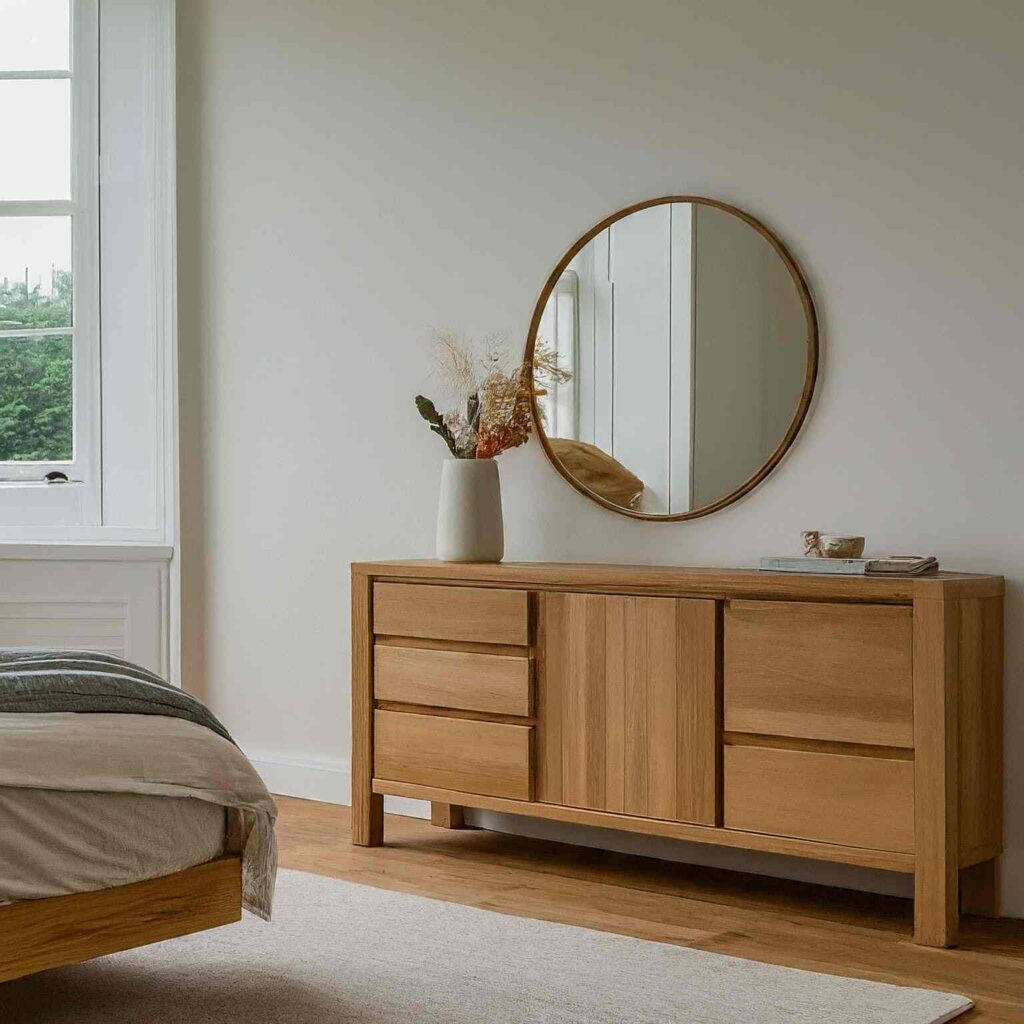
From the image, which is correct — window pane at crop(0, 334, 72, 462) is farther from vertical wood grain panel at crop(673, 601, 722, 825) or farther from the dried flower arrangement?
vertical wood grain panel at crop(673, 601, 722, 825)

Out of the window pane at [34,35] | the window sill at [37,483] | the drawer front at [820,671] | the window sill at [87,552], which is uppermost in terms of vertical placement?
the window pane at [34,35]

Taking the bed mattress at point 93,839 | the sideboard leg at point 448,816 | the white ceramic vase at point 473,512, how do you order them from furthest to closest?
the sideboard leg at point 448,816
the white ceramic vase at point 473,512
the bed mattress at point 93,839

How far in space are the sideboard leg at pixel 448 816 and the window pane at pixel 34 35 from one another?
274 cm

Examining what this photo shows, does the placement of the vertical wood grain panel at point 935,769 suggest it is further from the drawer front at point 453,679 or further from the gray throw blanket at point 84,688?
the gray throw blanket at point 84,688

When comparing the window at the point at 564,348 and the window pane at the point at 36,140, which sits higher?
the window pane at the point at 36,140

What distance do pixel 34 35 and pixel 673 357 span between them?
2.63 meters

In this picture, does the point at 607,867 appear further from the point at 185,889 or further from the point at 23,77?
the point at 23,77

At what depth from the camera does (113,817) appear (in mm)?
2336

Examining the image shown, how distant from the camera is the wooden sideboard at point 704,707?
291 cm

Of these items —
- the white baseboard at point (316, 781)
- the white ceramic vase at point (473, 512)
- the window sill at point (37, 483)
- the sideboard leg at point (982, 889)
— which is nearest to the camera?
the sideboard leg at point (982, 889)

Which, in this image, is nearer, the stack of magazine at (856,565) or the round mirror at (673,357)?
the stack of magazine at (856,565)

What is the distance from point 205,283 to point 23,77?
1.02 metres

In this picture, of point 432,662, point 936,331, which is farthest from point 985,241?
point 432,662

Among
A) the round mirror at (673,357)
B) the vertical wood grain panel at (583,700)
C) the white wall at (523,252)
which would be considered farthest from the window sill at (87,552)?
the vertical wood grain panel at (583,700)
